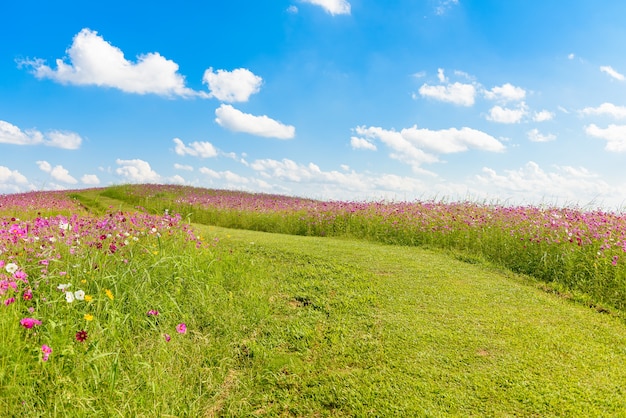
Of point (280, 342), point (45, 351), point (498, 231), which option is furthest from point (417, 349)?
point (498, 231)

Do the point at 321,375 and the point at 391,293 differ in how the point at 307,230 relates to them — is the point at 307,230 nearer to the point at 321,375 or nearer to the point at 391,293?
the point at 391,293

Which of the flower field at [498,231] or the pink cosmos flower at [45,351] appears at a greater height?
the flower field at [498,231]

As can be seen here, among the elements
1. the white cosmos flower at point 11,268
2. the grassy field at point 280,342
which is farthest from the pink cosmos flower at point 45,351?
the white cosmos flower at point 11,268

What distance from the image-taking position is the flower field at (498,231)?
669cm

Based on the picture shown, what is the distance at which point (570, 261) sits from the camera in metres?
6.96

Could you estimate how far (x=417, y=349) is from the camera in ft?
13.5

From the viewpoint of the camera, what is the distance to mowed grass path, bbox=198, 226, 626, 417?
3387mm

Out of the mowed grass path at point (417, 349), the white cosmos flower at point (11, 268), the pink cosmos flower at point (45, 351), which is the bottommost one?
the mowed grass path at point (417, 349)

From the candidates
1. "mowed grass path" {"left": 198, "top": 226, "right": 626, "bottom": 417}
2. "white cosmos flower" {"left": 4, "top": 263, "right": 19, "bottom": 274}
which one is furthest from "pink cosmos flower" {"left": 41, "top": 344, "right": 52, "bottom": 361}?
"mowed grass path" {"left": 198, "top": 226, "right": 626, "bottom": 417}

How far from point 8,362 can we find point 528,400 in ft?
13.4

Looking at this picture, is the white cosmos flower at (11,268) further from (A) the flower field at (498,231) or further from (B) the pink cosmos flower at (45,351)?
(A) the flower field at (498,231)

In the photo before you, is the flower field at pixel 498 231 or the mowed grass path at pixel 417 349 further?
the flower field at pixel 498 231

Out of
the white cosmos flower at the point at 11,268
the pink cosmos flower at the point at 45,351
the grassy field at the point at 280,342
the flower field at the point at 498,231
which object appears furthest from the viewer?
the flower field at the point at 498,231

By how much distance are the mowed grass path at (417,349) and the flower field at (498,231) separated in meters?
0.83
